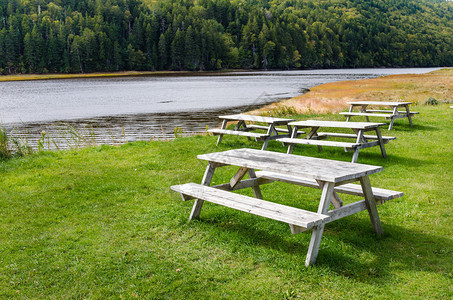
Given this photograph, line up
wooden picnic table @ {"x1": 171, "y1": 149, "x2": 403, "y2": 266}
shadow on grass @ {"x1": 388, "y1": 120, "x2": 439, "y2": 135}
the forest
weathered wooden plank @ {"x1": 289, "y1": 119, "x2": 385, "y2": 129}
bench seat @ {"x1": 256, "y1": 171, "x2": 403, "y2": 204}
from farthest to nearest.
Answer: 1. the forest
2. shadow on grass @ {"x1": 388, "y1": 120, "x2": 439, "y2": 135}
3. weathered wooden plank @ {"x1": 289, "y1": 119, "x2": 385, "y2": 129}
4. bench seat @ {"x1": 256, "y1": 171, "x2": 403, "y2": 204}
5. wooden picnic table @ {"x1": 171, "y1": 149, "x2": 403, "y2": 266}

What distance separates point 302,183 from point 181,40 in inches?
5107

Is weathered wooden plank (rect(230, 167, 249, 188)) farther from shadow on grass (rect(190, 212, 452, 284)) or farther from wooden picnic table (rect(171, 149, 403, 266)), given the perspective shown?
shadow on grass (rect(190, 212, 452, 284))

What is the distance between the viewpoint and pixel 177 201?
6434 mm

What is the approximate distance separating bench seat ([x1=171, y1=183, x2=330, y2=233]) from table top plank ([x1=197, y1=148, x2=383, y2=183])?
1.32 ft

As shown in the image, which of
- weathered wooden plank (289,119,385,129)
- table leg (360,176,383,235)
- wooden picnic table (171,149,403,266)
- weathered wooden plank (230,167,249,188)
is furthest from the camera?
weathered wooden plank (289,119,385,129)

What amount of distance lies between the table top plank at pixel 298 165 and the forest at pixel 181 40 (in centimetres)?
12128

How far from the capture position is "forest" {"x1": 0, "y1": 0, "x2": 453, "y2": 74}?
380ft

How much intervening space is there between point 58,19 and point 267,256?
149m

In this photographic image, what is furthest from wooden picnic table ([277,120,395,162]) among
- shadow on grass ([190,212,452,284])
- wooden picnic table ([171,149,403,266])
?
wooden picnic table ([171,149,403,266])

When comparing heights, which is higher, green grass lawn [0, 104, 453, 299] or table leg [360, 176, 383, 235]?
table leg [360, 176, 383, 235]

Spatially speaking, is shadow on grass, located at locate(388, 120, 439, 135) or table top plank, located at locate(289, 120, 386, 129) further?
shadow on grass, located at locate(388, 120, 439, 135)

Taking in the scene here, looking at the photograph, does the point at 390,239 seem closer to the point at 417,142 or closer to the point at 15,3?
the point at 417,142

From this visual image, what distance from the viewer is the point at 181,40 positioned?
128500mm

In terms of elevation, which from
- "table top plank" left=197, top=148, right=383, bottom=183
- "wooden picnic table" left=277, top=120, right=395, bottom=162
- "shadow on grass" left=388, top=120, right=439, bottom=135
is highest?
"table top plank" left=197, top=148, right=383, bottom=183
